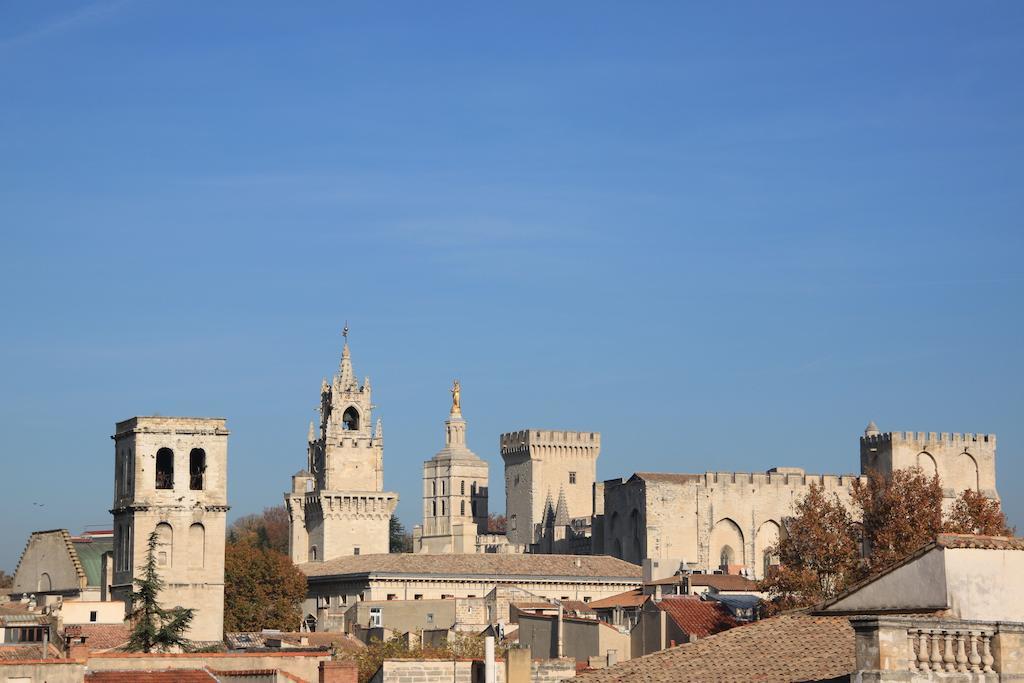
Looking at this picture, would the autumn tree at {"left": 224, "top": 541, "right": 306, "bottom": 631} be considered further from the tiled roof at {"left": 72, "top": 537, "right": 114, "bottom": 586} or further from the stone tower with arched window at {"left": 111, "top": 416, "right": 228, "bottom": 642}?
the stone tower with arched window at {"left": 111, "top": 416, "right": 228, "bottom": 642}

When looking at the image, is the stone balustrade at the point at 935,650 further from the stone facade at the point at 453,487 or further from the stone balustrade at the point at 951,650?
the stone facade at the point at 453,487

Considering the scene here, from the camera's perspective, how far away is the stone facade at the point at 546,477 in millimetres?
129125

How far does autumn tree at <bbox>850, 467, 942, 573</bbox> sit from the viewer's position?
56.1 metres

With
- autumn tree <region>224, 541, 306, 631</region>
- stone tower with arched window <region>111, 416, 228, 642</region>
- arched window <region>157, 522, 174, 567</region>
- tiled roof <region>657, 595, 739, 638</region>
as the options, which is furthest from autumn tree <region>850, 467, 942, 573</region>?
autumn tree <region>224, 541, 306, 631</region>

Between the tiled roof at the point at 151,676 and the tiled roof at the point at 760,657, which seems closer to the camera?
the tiled roof at the point at 760,657

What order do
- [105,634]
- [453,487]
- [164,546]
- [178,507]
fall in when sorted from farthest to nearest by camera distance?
[453,487] → [178,507] → [164,546] → [105,634]

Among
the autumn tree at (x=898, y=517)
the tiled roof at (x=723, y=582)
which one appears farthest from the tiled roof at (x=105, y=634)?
the tiled roof at (x=723, y=582)

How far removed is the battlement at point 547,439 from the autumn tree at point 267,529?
694 inches

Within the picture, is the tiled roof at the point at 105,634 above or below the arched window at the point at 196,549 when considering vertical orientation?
below

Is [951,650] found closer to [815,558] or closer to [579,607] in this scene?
[815,558]

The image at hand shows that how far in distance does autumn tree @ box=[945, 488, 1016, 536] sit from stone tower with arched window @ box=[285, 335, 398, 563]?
55.9 meters

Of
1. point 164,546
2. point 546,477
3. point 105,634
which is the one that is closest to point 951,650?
point 105,634

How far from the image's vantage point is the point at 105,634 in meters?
48.3

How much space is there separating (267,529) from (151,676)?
133 metres
